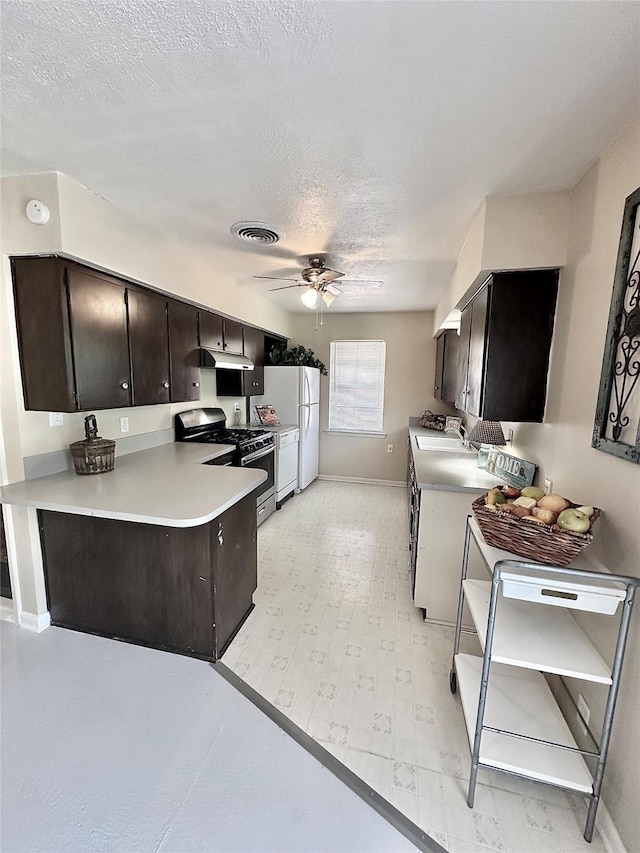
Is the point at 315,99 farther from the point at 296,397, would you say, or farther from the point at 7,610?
the point at 296,397

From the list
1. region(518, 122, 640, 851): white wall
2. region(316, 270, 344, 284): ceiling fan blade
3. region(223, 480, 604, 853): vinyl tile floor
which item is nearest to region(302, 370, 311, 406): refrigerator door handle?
region(316, 270, 344, 284): ceiling fan blade

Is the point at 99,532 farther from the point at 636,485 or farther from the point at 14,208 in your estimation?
the point at 636,485

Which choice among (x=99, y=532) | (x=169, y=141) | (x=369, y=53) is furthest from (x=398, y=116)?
(x=99, y=532)

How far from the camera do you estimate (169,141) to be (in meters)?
1.48

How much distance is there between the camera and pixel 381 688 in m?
1.81

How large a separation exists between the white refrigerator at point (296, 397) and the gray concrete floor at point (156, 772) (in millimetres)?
3116

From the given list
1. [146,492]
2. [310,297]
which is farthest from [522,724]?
[310,297]

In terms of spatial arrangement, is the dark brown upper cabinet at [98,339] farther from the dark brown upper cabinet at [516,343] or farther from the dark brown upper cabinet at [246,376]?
the dark brown upper cabinet at [516,343]

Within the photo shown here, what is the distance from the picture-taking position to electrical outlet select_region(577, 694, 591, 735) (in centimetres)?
141

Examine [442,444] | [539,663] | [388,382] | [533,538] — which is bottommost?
[539,663]

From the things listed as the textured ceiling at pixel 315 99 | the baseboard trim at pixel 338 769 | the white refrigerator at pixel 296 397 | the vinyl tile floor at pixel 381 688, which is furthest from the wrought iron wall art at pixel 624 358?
the white refrigerator at pixel 296 397

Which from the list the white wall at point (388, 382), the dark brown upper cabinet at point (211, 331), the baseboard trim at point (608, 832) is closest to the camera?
the baseboard trim at point (608, 832)

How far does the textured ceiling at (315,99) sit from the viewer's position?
972mm

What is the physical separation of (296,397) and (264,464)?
1233mm
